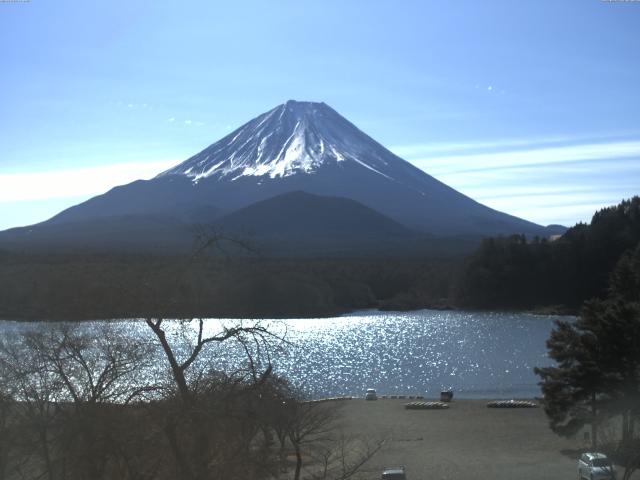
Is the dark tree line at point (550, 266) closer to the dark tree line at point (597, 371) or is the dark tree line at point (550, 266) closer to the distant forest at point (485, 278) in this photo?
the distant forest at point (485, 278)

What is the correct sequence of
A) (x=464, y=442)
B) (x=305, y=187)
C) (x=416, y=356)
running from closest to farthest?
1. (x=464, y=442)
2. (x=416, y=356)
3. (x=305, y=187)

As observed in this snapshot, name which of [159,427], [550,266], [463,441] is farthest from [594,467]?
[550,266]

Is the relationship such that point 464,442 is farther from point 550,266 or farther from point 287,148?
point 287,148

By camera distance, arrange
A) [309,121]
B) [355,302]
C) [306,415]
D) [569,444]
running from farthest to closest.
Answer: [309,121] → [355,302] → [569,444] → [306,415]

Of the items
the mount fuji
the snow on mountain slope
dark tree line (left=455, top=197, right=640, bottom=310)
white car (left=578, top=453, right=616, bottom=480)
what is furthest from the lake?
the snow on mountain slope

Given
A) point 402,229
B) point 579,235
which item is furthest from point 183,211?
point 579,235

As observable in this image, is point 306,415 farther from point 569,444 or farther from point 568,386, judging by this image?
point 569,444

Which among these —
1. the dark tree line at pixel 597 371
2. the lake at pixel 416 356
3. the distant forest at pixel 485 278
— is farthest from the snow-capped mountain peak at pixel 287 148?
the dark tree line at pixel 597 371
